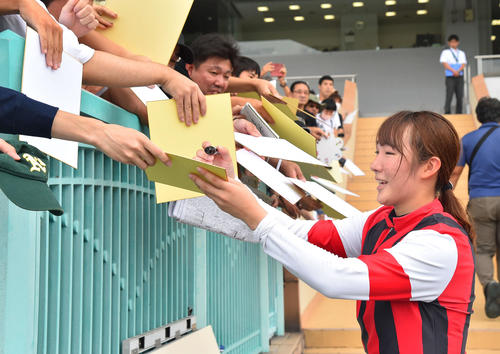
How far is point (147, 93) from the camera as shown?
2203 mm

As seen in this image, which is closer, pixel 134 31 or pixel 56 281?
pixel 56 281

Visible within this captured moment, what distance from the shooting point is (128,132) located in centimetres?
136

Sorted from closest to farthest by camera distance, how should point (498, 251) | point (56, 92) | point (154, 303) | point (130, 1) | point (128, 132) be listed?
point (128, 132) → point (56, 92) → point (130, 1) → point (154, 303) → point (498, 251)

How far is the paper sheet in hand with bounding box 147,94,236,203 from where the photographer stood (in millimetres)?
1769

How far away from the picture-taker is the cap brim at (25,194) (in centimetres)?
105

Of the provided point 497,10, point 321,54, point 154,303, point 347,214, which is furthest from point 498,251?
point 497,10

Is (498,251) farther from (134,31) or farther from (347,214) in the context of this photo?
(134,31)

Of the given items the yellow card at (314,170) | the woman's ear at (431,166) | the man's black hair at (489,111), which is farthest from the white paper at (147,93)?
the man's black hair at (489,111)

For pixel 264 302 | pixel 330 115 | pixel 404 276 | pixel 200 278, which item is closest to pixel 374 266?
pixel 404 276

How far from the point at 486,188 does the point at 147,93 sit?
13.4 feet

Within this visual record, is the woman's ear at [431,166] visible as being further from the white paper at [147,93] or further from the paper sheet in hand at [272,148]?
the white paper at [147,93]

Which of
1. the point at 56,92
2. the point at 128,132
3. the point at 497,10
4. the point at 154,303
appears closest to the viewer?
the point at 128,132

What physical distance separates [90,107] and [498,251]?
4598 millimetres

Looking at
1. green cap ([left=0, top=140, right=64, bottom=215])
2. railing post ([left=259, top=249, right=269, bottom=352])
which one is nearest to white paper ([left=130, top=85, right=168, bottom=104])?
green cap ([left=0, top=140, right=64, bottom=215])
